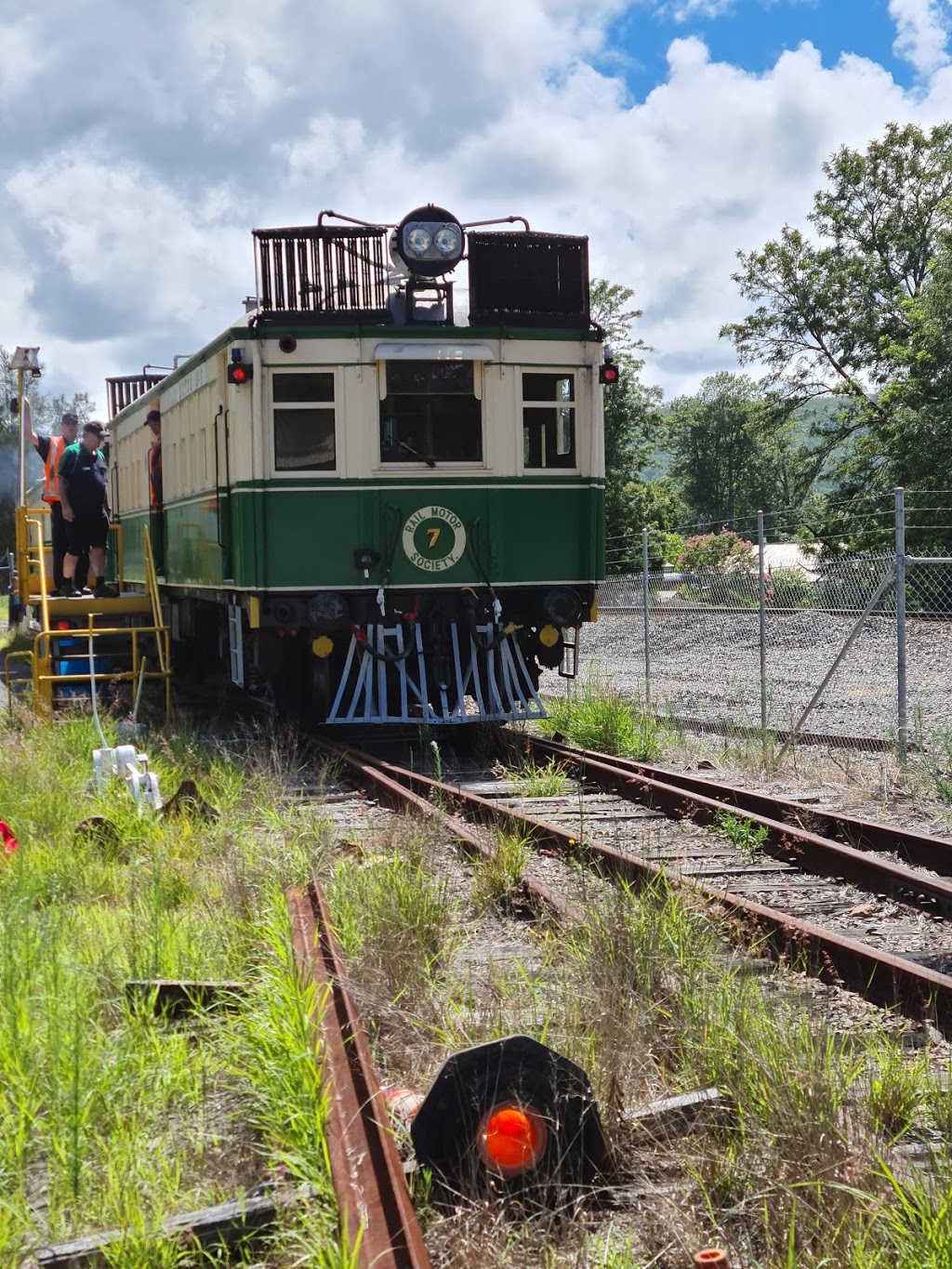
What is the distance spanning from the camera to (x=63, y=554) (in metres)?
14.9

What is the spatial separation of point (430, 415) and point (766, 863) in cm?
553

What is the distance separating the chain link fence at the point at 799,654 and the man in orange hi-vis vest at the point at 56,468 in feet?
18.9

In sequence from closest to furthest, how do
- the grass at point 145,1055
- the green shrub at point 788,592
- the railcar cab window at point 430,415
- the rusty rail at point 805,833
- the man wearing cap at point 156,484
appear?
the grass at point 145,1055 < the rusty rail at point 805,833 < the railcar cab window at point 430,415 < the man wearing cap at point 156,484 < the green shrub at point 788,592

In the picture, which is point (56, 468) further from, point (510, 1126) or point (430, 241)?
point (510, 1126)

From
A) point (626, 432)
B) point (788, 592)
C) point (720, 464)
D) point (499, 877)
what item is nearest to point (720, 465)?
point (720, 464)

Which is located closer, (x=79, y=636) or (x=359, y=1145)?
(x=359, y=1145)

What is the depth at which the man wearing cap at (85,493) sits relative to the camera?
13.7m

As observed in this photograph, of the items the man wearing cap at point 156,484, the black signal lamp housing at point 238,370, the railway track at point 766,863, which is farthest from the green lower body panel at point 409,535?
the man wearing cap at point 156,484

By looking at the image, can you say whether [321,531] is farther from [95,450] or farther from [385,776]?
[95,450]

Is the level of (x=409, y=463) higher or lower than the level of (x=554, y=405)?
lower

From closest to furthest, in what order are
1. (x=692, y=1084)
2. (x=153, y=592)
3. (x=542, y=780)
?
(x=692, y=1084) → (x=542, y=780) → (x=153, y=592)

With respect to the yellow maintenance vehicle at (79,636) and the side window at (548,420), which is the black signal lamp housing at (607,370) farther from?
the yellow maintenance vehicle at (79,636)

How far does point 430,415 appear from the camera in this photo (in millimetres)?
11266

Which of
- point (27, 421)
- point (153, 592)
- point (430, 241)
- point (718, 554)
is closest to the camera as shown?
point (430, 241)
